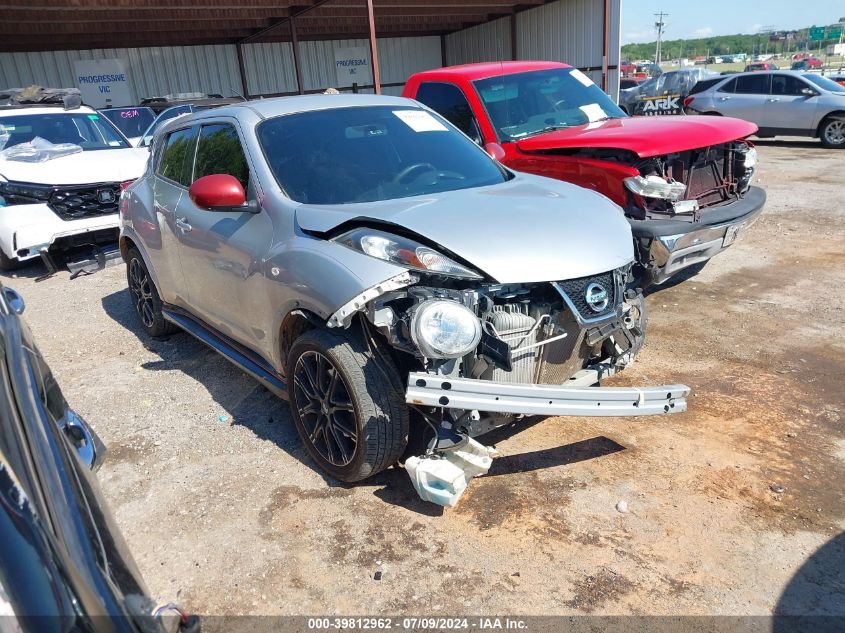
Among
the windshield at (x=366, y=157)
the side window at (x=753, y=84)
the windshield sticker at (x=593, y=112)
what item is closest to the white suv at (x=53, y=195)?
the windshield at (x=366, y=157)

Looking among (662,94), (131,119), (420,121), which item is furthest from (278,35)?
(420,121)

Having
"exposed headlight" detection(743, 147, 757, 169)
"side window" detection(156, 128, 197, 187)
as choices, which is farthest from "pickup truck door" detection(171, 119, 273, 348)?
"exposed headlight" detection(743, 147, 757, 169)

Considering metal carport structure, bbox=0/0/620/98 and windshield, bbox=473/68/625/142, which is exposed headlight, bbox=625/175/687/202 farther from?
metal carport structure, bbox=0/0/620/98

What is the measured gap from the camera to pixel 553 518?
2.96 metres

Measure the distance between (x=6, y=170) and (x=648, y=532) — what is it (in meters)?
7.94

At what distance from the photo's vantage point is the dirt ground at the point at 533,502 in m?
2.57

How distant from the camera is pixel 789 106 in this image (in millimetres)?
14586

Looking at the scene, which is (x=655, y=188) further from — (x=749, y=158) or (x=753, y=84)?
(x=753, y=84)

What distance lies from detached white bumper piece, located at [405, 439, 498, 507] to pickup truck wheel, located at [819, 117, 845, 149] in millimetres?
14887

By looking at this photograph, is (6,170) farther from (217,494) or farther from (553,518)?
(553,518)

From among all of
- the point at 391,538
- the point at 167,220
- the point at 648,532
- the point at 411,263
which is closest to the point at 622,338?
the point at 648,532

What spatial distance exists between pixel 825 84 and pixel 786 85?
2.49ft

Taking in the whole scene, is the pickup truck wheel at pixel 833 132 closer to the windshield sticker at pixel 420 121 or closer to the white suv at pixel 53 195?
the windshield sticker at pixel 420 121

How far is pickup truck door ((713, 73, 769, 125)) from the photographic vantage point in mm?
15070
